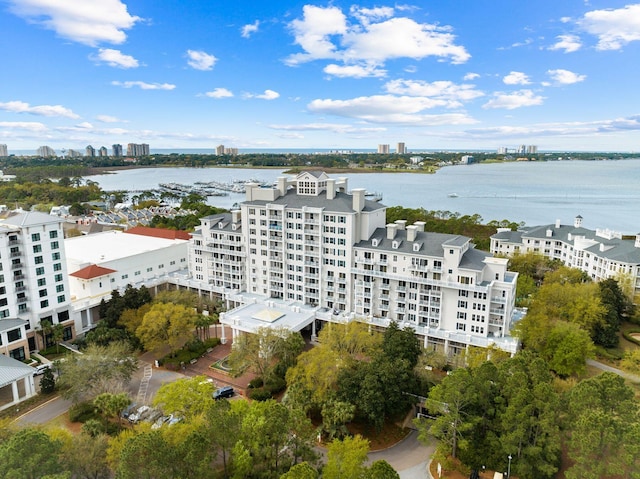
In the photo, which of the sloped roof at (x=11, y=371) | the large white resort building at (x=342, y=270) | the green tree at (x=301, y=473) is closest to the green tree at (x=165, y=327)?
the large white resort building at (x=342, y=270)

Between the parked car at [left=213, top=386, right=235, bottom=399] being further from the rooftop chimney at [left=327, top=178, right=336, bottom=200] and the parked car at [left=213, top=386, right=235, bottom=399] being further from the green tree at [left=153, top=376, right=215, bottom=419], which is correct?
the rooftop chimney at [left=327, top=178, right=336, bottom=200]

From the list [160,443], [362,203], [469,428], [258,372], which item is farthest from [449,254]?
[160,443]

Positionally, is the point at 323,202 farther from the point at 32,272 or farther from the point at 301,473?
the point at 301,473

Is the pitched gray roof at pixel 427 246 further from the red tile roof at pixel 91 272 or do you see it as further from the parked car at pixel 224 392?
the red tile roof at pixel 91 272

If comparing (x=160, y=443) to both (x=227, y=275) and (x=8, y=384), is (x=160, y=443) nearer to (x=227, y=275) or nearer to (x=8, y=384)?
(x=8, y=384)

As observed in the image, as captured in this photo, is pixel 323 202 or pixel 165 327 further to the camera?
pixel 323 202

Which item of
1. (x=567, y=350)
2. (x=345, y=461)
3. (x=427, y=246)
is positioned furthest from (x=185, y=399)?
(x=567, y=350)

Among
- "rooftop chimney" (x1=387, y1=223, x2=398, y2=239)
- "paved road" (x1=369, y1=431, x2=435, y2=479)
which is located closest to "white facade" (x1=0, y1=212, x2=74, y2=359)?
"rooftop chimney" (x1=387, y1=223, x2=398, y2=239)
